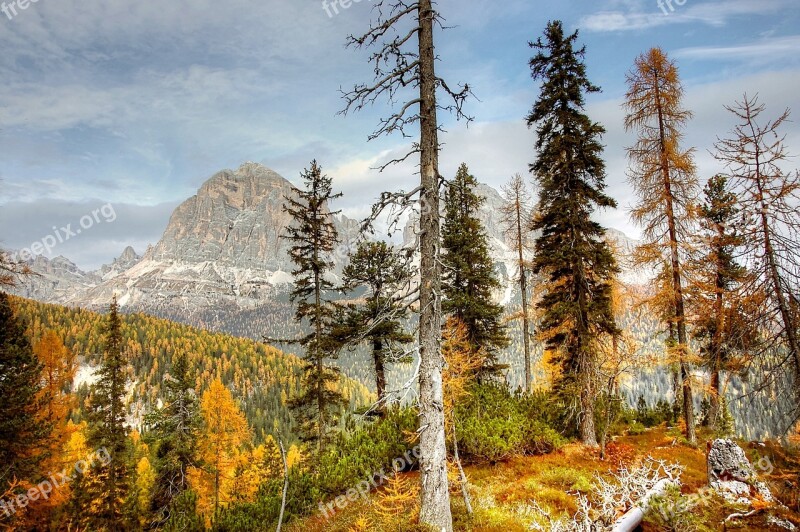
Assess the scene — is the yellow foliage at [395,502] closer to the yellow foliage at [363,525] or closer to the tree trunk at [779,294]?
the yellow foliage at [363,525]

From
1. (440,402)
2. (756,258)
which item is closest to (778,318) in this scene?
(756,258)

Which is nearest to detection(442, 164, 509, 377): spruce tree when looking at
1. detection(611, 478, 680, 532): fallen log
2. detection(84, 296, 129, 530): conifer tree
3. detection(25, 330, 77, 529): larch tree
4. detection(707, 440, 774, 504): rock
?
detection(707, 440, 774, 504): rock

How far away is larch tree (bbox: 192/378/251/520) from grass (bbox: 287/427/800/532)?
25.0 metres

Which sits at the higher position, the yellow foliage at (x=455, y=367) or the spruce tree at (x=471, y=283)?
the spruce tree at (x=471, y=283)

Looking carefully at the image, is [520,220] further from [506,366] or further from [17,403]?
[17,403]

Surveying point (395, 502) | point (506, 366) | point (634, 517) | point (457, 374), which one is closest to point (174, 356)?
point (506, 366)

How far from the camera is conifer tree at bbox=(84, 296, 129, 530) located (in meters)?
24.1

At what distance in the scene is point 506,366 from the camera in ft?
73.8

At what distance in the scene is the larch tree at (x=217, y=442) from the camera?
30.6 m

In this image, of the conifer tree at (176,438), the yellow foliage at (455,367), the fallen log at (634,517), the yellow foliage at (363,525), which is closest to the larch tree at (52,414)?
the conifer tree at (176,438)

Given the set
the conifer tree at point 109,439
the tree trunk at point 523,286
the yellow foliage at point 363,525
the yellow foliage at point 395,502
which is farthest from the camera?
the conifer tree at point 109,439

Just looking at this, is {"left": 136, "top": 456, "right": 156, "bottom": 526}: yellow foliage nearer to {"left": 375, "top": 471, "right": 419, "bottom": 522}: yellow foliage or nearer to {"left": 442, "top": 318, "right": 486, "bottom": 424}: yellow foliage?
{"left": 442, "top": 318, "right": 486, "bottom": 424}: yellow foliage

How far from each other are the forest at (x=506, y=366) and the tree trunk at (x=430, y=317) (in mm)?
37

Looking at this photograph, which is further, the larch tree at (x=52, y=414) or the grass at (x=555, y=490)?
the larch tree at (x=52, y=414)
